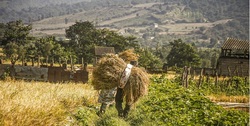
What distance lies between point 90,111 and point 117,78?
1.29 metres

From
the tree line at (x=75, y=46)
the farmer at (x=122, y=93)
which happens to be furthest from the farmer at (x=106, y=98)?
the tree line at (x=75, y=46)

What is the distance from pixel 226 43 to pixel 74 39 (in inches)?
1620

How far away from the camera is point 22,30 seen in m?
63.4

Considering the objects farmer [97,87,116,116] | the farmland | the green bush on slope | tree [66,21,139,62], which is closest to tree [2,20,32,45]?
tree [66,21,139,62]

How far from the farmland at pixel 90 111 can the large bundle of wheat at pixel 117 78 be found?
0.73 metres

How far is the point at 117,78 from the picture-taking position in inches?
Answer: 330

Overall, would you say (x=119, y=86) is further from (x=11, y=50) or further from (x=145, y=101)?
(x=11, y=50)

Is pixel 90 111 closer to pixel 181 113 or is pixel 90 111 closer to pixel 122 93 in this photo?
pixel 122 93

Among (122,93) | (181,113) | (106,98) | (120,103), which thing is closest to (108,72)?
(122,93)

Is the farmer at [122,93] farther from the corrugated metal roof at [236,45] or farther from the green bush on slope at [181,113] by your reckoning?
the corrugated metal roof at [236,45]

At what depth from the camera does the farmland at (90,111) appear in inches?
240

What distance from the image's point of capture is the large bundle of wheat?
26.6 feet

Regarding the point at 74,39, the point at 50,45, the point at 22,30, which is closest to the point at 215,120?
the point at 50,45

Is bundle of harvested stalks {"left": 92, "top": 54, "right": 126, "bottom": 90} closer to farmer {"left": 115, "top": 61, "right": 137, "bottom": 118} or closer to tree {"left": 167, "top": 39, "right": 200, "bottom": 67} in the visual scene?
farmer {"left": 115, "top": 61, "right": 137, "bottom": 118}
